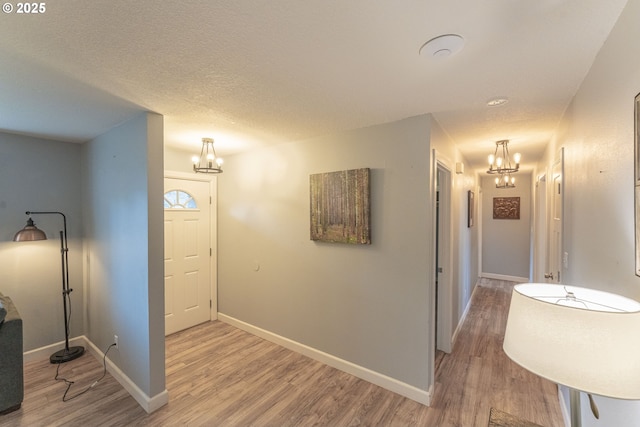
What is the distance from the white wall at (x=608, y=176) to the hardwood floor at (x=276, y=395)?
1.01 m

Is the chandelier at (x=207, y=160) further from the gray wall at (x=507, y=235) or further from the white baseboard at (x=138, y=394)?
the gray wall at (x=507, y=235)

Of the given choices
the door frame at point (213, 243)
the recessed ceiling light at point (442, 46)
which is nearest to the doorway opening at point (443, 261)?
the recessed ceiling light at point (442, 46)

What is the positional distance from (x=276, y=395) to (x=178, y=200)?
2.64m

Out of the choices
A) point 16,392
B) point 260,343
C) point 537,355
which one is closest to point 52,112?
point 16,392

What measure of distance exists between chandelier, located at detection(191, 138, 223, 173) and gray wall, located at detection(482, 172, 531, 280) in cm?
603

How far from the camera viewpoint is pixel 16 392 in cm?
219

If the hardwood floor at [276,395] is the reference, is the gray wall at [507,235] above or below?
above

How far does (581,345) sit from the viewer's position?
0.74 metres

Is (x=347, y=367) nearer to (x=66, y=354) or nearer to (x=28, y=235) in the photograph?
(x=66, y=354)

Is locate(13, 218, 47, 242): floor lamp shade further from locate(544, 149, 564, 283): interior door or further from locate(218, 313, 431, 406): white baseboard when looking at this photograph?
locate(544, 149, 564, 283): interior door

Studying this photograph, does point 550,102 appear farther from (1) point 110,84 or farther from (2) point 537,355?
(1) point 110,84

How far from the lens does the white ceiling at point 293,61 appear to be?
112 centimetres

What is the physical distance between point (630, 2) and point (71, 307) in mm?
4968

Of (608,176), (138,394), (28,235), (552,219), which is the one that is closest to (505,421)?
(608,176)
